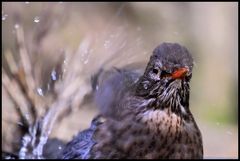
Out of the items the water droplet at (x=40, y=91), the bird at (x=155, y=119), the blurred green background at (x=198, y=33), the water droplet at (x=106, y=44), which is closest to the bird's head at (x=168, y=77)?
the bird at (x=155, y=119)

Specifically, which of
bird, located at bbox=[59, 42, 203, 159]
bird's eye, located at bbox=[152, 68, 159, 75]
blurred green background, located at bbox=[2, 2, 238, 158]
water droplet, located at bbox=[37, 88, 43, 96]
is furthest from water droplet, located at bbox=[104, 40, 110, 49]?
blurred green background, located at bbox=[2, 2, 238, 158]

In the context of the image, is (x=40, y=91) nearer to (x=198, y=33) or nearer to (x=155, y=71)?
(x=155, y=71)

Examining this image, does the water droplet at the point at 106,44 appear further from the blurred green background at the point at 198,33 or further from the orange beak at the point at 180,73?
A: the blurred green background at the point at 198,33

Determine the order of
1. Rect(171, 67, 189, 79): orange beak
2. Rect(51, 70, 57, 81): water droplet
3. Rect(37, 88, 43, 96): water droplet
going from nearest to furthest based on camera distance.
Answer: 1. Rect(171, 67, 189, 79): orange beak
2. Rect(37, 88, 43, 96): water droplet
3. Rect(51, 70, 57, 81): water droplet

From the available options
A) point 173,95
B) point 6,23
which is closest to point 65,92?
point 173,95

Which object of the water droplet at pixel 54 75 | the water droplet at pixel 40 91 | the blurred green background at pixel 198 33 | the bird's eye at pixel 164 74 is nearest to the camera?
the bird's eye at pixel 164 74

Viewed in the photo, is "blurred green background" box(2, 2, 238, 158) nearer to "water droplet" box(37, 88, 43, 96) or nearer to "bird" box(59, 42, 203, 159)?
"water droplet" box(37, 88, 43, 96)

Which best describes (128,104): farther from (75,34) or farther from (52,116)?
(75,34)
